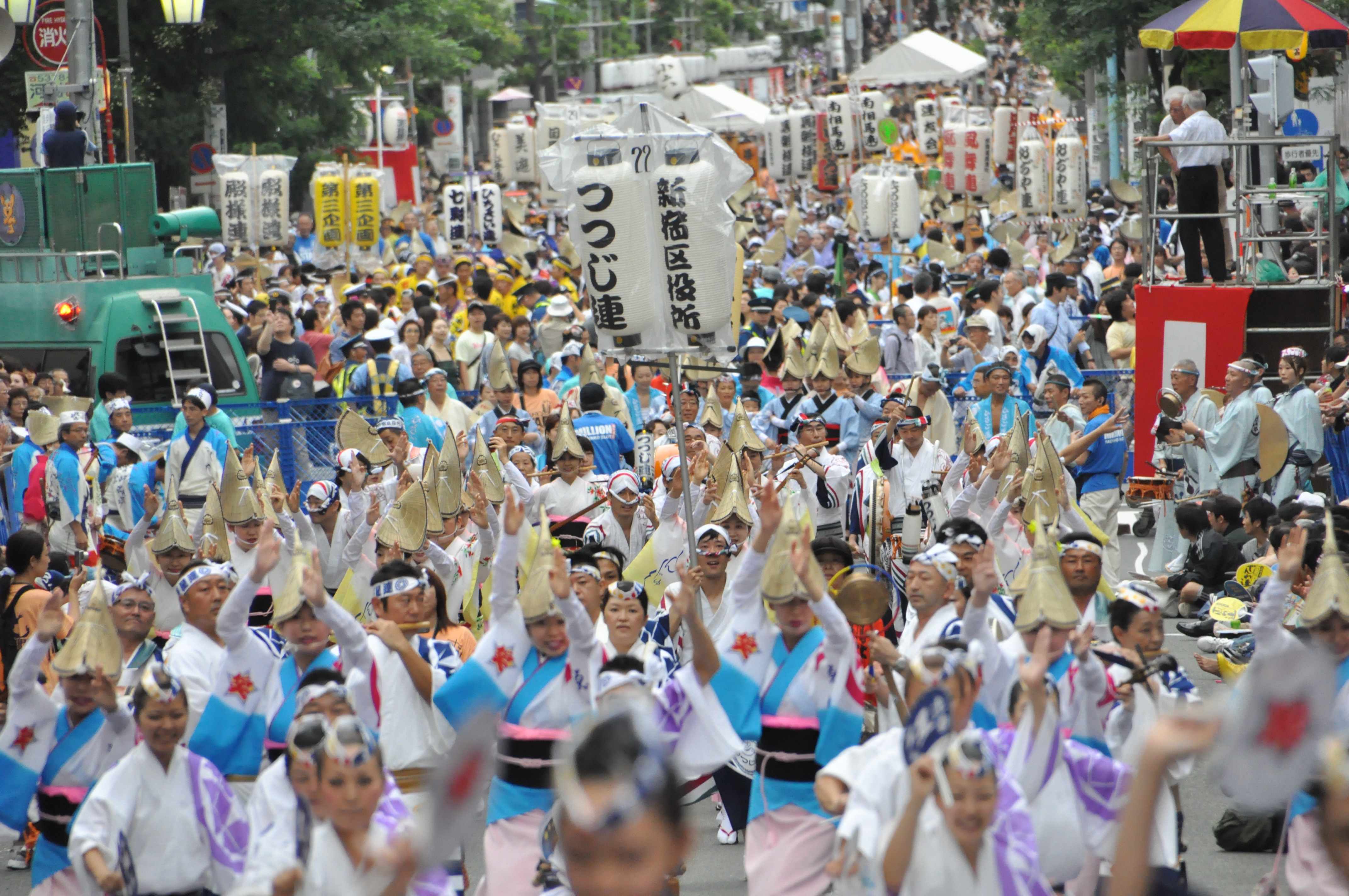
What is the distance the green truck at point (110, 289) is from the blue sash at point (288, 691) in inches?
289

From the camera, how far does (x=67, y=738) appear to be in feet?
18.5

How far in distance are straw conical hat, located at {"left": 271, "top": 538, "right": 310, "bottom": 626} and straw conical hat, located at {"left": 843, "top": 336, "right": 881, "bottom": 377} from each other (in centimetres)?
639

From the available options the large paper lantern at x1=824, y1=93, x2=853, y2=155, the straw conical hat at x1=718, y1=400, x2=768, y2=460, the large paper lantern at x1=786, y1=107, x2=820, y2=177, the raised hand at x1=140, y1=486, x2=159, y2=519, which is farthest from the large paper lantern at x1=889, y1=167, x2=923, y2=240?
the raised hand at x1=140, y1=486, x2=159, y2=519

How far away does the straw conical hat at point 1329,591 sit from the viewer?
5.59 m

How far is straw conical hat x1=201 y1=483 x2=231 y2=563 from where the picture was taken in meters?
8.38

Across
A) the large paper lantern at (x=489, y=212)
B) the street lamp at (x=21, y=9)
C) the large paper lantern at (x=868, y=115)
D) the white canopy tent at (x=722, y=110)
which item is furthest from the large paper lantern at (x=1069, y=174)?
the street lamp at (x=21, y=9)

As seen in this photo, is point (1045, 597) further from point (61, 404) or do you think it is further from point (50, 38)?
point (50, 38)

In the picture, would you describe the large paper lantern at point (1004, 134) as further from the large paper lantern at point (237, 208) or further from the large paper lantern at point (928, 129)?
the large paper lantern at point (237, 208)

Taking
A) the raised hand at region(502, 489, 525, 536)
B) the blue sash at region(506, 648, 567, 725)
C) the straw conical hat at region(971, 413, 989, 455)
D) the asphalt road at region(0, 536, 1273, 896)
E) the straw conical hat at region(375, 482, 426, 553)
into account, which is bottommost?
the asphalt road at region(0, 536, 1273, 896)

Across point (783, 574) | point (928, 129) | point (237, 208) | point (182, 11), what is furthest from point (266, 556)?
point (928, 129)

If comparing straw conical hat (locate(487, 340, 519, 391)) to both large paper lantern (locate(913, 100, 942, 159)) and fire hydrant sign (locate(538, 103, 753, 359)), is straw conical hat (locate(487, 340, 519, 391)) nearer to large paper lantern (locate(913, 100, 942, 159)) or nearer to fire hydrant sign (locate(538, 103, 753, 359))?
fire hydrant sign (locate(538, 103, 753, 359))

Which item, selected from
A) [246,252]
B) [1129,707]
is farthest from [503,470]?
[246,252]

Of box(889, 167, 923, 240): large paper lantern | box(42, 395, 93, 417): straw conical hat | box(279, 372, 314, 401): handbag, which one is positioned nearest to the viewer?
box(42, 395, 93, 417): straw conical hat

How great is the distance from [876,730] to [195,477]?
16.9 ft
